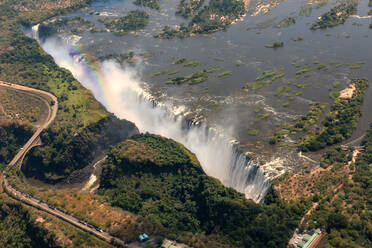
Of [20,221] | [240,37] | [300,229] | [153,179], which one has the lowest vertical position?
[20,221]

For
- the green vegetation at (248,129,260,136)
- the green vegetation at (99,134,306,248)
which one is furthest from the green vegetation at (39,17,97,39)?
the green vegetation at (248,129,260,136)

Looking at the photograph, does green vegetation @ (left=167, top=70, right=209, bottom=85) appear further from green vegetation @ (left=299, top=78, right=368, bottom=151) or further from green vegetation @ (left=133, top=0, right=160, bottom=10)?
green vegetation @ (left=133, top=0, right=160, bottom=10)

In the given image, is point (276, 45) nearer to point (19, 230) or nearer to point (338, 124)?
point (338, 124)

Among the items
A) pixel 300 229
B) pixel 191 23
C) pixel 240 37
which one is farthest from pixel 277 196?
pixel 191 23

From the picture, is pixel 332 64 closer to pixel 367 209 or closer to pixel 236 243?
pixel 367 209

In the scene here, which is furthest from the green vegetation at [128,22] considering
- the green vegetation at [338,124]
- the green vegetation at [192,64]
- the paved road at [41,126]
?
the green vegetation at [338,124]

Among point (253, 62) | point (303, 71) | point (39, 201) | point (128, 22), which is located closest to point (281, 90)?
point (303, 71)
